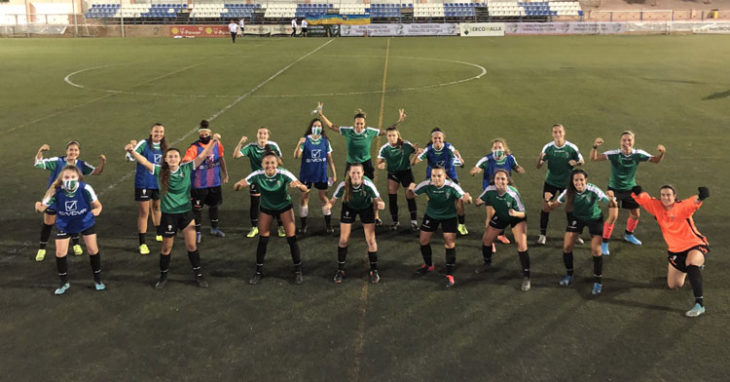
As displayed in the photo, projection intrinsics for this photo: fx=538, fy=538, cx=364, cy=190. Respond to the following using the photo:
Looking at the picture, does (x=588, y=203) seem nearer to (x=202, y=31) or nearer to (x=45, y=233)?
(x=45, y=233)

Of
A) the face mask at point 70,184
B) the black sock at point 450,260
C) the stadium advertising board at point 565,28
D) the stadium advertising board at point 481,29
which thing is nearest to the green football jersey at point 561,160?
the black sock at point 450,260

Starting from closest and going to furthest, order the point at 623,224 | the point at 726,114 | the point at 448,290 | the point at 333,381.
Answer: the point at 333,381
the point at 448,290
the point at 623,224
the point at 726,114

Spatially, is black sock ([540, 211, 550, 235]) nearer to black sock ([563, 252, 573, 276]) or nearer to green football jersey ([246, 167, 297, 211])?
black sock ([563, 252, 573, 276])

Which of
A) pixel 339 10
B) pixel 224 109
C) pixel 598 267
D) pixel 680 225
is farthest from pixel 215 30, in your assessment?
pixel 680 225

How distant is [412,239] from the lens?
1024cm

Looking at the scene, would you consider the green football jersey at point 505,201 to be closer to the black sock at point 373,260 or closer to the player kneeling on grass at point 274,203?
the black sock at point 373,260

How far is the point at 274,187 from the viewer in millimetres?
8352

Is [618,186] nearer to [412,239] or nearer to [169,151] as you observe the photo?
[412,239]

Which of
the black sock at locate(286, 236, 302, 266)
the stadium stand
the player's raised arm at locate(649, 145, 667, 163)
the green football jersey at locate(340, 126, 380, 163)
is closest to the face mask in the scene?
the black sock at locate(286, 236, 302, 266)

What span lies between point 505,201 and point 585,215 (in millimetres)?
1209

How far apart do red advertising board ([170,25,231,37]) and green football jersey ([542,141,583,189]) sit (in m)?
54.4

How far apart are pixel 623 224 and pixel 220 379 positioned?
27.8 feet

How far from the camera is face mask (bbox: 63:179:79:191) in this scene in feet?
25.3

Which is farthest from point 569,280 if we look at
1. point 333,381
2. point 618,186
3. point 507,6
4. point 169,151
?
point 507,6
